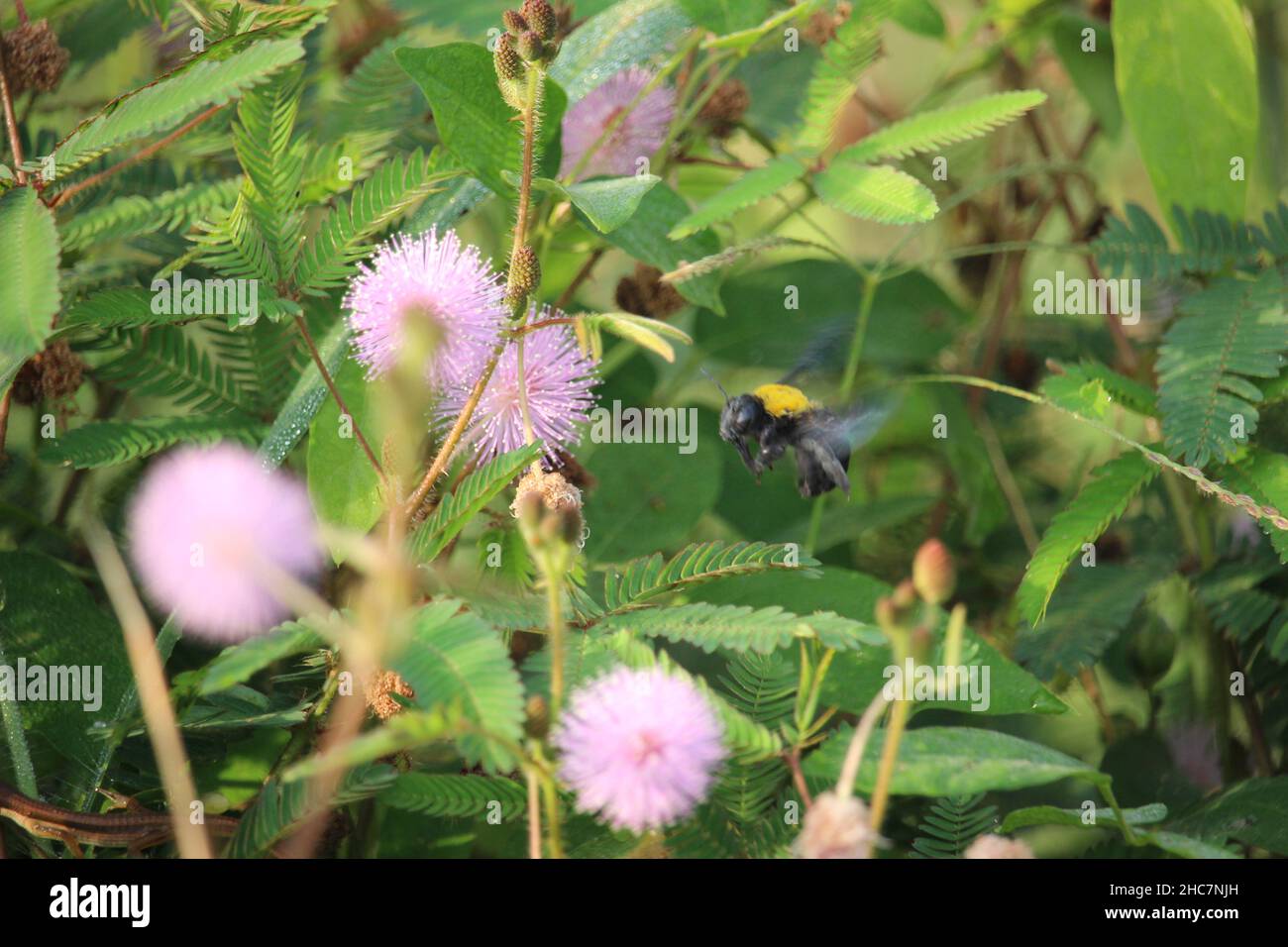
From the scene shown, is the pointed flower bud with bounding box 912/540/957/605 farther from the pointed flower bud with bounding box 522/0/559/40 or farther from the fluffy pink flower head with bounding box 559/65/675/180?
the fluffy pink flower head with bounding box 559/65/675/180

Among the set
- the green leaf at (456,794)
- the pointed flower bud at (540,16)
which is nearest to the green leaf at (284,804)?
the green leaf at (456,794)

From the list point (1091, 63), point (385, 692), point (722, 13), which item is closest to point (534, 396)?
point (385, 692)

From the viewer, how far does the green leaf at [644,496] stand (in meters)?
1.08

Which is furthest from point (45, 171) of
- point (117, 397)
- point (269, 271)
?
point (117, 397)

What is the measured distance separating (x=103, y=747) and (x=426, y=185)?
44cm

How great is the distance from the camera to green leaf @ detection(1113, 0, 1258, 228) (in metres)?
1.09

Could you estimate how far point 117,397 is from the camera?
1139 millimetres

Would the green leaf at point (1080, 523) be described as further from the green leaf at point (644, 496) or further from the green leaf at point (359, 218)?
the green leaf at point (359, 218)

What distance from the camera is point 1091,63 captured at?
136 cm

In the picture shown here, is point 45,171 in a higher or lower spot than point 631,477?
higher

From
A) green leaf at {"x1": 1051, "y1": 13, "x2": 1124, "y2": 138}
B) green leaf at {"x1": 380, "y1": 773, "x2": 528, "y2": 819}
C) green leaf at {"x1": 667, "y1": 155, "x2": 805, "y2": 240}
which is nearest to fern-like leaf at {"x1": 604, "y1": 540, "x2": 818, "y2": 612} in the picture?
green leaf at {"x1": 380, "y1": 773, "x2": 528, "y2": 819}

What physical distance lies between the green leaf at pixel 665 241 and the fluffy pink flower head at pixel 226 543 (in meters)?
0.31

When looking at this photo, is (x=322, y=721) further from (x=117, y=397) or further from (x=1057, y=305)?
(x=1057, y=305)
